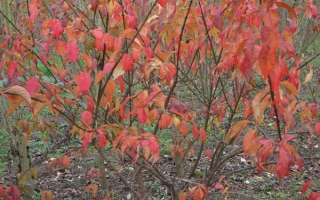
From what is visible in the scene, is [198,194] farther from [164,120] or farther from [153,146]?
[153,146]

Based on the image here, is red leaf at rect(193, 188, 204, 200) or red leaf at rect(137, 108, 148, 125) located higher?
red leaf at rect(137, 108, 148, 125)

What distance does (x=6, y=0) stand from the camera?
11.3 feet

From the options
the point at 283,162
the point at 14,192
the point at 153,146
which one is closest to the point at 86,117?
the point at 153,146

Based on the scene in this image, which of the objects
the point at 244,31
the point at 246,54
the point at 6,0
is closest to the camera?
the point at 246,54

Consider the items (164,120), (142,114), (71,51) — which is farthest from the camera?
(164,120)

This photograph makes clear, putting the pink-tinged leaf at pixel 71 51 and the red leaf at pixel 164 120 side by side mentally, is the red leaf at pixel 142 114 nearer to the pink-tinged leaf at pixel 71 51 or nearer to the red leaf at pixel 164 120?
the red leaf at pixel 164 120

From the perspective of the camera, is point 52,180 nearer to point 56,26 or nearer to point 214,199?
point 214,199

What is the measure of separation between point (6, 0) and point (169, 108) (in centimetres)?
183

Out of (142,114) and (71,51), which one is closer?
(71,51)

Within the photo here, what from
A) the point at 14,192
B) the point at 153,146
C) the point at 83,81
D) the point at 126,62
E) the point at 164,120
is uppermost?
the point at 126,62

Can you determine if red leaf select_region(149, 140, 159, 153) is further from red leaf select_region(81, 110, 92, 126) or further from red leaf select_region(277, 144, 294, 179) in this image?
red leaf select_region(277, 144, 294, 179)

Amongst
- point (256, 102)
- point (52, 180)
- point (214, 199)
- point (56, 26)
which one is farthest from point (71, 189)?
point (256, 102)

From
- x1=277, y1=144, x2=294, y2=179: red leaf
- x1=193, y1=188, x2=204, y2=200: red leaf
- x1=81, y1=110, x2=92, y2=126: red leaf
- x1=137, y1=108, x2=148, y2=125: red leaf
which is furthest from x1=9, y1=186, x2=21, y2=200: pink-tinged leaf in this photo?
x1=277, y1=144, x2=294, y2=179: red leaf

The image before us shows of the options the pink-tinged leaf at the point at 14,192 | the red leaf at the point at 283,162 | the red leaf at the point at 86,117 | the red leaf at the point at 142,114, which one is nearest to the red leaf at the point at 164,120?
the red leaf at the point at 142,114
